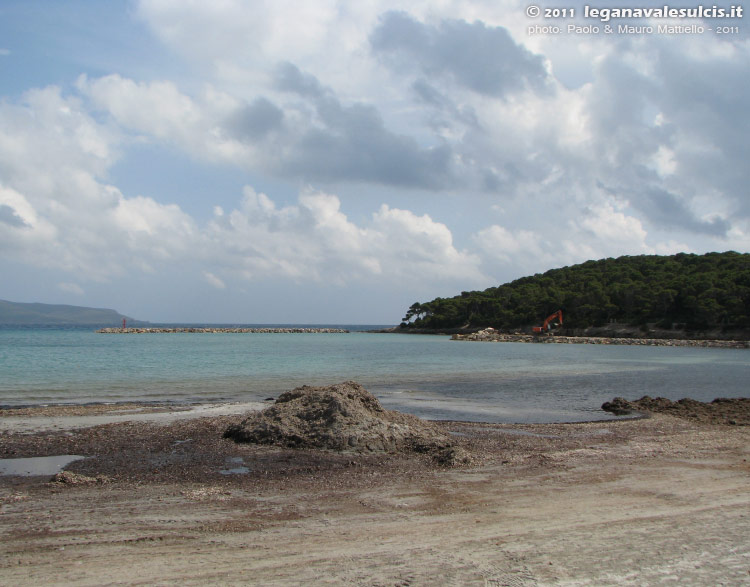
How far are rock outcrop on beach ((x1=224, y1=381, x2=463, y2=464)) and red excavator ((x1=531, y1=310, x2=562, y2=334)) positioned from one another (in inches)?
3911

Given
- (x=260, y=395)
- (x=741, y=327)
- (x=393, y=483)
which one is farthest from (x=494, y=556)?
(x=741, y=327)

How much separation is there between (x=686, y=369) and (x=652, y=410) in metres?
24.2

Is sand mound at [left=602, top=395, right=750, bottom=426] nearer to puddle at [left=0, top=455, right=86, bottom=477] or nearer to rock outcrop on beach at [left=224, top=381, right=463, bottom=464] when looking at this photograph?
rock outcrop on beach at [left=224, top=381, right=463, bottom=464]

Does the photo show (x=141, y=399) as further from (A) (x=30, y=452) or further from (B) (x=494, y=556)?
(B) (x=494, y=556)

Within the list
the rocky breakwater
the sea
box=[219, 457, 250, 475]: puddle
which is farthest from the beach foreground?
the rocky breakwater

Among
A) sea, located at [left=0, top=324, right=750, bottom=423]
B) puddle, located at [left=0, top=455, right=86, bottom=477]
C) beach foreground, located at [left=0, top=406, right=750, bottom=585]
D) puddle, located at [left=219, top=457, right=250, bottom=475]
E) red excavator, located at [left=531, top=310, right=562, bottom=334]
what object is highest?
red excavator, located at [left=531, top=310, right=562, bottom=334]

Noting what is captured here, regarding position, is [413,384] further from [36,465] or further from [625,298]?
[625,298]

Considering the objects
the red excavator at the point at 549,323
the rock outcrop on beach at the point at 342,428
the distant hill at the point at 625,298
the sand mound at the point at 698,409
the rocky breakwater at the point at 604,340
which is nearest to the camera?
the rock outcrop on beach at the point at 342,428

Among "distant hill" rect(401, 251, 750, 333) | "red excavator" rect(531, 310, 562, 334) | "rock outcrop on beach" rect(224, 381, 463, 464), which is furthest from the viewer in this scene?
"red excavator" rect(531, 310, 562, 334)

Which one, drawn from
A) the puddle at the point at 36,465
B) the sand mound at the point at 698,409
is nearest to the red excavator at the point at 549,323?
the sand mound at the point at 698,409

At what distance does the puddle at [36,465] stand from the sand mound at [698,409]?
16179mm

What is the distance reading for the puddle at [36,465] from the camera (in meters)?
9.85

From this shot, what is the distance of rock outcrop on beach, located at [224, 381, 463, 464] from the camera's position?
1164cm

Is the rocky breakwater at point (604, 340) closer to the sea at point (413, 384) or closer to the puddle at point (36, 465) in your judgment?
the sea at point (413, 384)
